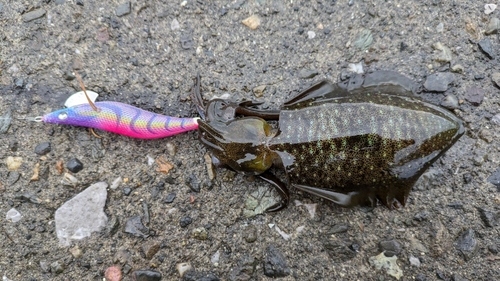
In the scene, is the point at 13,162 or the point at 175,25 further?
the point at 175,25

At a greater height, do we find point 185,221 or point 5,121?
point 5,121

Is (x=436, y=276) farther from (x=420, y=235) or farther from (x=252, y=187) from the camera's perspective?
(x=252, y=187)

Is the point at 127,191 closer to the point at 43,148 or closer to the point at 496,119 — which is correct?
the point at 43,148

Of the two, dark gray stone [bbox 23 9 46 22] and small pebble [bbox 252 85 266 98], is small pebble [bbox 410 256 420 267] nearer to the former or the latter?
small pebble [bbox 252 85 266 98]

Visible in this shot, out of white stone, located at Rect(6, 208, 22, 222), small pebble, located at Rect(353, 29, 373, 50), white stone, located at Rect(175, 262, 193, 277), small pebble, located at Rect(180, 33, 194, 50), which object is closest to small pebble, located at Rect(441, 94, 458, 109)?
small pebble, located at Rect(353, 29, 373, 50)

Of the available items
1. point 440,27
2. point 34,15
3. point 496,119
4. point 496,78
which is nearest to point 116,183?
point 34,15

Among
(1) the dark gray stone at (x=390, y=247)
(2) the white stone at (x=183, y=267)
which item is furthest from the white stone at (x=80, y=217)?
(1) the dark gray stone at (x=390, y=247)

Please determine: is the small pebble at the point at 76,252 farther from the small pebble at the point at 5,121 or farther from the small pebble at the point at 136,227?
the small pebble at the point at 5,121

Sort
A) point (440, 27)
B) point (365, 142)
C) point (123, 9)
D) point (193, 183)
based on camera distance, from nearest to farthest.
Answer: point (365, 142) < point (193, 183) < point (440, 27) < point (123, 9)
